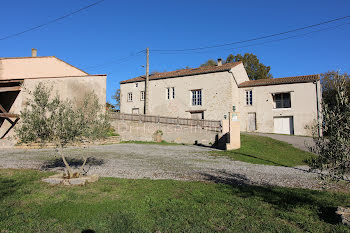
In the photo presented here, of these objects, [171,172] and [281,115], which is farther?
[281,115]

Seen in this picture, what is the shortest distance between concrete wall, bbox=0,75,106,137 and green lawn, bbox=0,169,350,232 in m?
12.8

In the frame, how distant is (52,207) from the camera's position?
4578 mm

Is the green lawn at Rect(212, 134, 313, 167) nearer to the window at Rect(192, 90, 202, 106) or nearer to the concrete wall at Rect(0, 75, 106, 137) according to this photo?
the window at Rect(192, 90, 202, 106)

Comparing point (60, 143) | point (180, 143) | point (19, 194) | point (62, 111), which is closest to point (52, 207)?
point (19, 194)

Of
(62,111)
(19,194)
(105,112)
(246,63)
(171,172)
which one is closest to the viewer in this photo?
(19,194)

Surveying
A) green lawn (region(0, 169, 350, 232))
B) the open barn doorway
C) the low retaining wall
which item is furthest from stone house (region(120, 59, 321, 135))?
green lawn (region(0, 169, 350, 232))

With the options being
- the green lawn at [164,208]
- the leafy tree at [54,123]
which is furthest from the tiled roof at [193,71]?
the green lawn at [164,208]

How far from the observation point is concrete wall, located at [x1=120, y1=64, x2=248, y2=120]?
85.9 ft

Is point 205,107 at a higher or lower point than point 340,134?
higher

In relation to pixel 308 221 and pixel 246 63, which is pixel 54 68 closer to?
pixel 308 221

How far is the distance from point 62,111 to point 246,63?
3751cm

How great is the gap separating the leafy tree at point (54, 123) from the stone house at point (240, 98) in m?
20.7

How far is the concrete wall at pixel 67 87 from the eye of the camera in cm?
1783

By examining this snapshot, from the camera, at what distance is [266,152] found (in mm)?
15789
